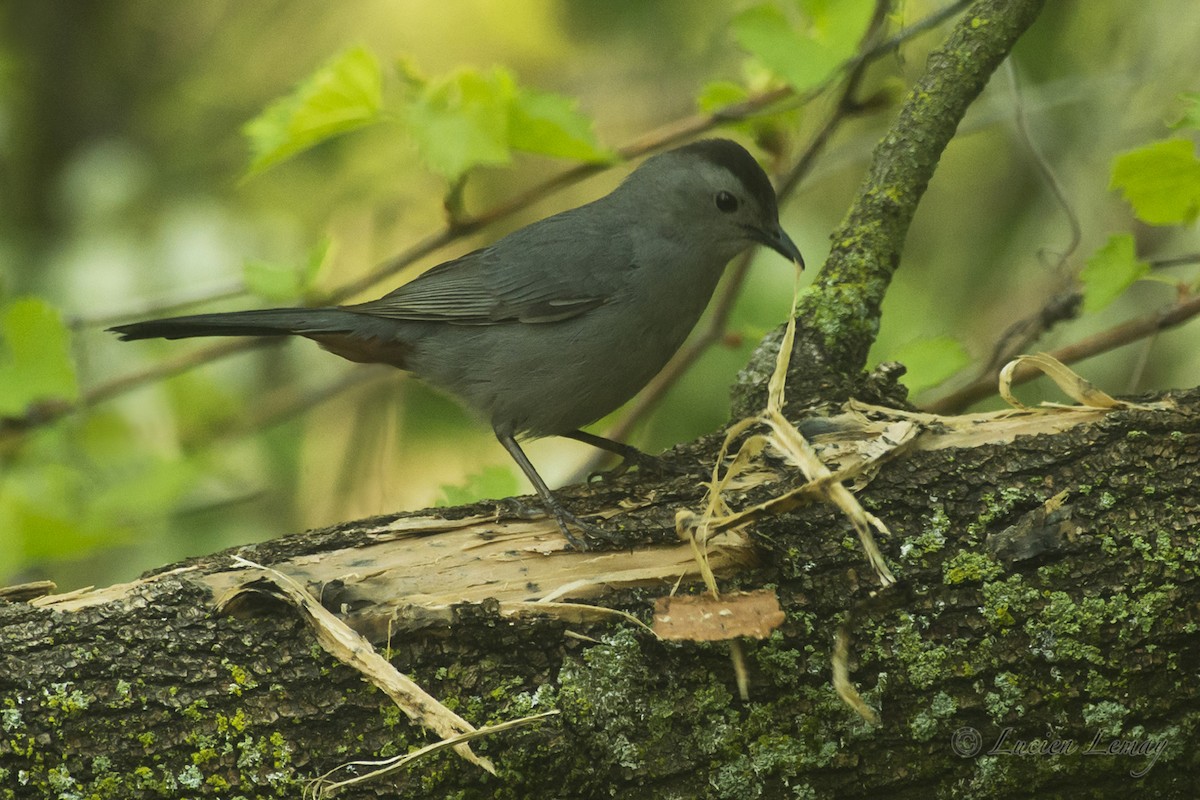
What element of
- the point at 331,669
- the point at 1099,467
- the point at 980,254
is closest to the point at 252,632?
the point at 331,669

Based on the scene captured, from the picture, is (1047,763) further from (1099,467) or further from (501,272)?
(501,272)

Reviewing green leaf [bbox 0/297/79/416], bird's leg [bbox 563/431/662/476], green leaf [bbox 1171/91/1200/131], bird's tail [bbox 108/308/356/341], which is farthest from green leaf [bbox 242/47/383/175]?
green leaf [bbox 1171/91/1200/131]

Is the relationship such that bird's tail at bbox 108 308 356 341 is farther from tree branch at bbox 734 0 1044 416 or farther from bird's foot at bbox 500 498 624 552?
tree branch at bbox 734 0 1044 416

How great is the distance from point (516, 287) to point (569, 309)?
0.76ft

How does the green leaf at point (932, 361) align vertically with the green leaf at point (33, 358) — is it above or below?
below

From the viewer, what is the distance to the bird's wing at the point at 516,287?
3941 millimetres

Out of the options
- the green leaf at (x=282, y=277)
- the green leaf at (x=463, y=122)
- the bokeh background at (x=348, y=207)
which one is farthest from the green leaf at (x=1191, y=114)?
the green leaf at (x=282, y=277)

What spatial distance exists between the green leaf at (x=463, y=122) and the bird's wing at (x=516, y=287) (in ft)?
1.96

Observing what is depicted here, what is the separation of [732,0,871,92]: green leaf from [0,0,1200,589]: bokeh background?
138 cm

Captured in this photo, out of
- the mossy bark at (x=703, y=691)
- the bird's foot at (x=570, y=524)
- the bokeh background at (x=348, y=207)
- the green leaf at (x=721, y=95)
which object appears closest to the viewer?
the mossy bark at (x=703, y=691)

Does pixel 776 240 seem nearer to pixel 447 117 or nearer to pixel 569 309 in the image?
pixel 569 309

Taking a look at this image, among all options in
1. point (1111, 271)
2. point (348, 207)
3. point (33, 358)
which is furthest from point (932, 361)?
point (348, 207)

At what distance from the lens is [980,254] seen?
6.38 meters

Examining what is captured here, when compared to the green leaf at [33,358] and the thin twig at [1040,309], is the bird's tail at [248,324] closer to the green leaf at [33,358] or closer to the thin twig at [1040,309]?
the green leaf at [33,358]
